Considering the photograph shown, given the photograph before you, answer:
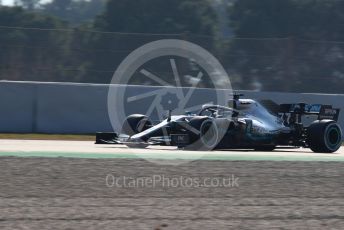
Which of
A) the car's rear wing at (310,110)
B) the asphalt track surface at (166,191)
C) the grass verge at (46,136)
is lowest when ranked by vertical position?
the asphalt track surface at (166,191)

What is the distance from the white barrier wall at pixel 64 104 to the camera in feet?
66.8

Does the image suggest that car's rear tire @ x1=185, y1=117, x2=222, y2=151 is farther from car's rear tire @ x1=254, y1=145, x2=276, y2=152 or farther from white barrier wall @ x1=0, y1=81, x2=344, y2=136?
white barrier wall @ x1=0, y1=81, x2=344, y2=136

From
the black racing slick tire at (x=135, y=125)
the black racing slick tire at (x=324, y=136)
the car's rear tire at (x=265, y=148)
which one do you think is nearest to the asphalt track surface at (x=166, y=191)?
the black racing slick tire at (x=324, y=136)

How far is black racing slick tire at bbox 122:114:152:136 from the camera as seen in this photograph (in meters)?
15.8

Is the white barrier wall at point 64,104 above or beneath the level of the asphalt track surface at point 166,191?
above

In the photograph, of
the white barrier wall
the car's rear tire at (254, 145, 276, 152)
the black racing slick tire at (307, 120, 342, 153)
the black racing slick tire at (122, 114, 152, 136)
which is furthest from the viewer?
the white barrier wall

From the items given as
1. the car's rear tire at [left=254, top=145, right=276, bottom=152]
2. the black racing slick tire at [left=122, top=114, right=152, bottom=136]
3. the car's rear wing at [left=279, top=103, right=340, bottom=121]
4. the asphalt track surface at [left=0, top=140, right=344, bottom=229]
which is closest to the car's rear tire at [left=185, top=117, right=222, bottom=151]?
the asphalt track surface at [left=0, top=140, right=344, bottom=229]

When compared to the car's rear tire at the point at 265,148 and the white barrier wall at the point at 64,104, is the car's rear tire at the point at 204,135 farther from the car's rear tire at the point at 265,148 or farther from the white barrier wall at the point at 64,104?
the white barrier wall at the point at 64,104

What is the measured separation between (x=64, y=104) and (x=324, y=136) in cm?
800

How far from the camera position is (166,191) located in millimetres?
8898

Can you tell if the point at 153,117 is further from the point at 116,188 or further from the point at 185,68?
the point at 116,188

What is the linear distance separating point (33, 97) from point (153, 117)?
3.17 metres

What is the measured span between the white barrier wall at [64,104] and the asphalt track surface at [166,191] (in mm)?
6863

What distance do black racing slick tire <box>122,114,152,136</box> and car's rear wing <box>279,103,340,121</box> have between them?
266 cm
